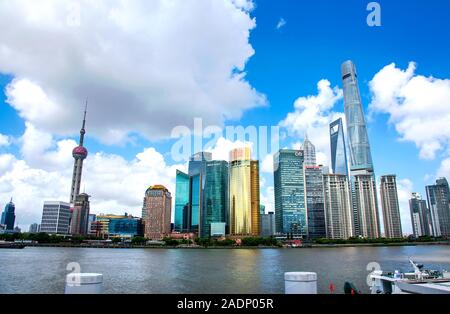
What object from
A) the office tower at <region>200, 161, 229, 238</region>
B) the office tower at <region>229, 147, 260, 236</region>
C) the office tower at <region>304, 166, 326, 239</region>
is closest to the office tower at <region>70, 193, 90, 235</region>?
the office tower at <region>200, 161, 229, 238</region>

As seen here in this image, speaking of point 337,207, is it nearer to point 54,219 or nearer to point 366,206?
point 366,206

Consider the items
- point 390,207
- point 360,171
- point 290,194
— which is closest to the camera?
point 290,194

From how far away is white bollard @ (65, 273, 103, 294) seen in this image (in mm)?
2945

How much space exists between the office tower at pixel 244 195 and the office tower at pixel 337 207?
34670 millimetres

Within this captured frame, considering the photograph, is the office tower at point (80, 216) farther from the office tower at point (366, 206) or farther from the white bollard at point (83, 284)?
the white bollard at point (83, 284)

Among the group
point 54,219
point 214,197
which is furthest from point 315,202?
point 54,219

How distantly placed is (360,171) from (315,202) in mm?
35526

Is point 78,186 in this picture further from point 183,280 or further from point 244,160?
point 183,280

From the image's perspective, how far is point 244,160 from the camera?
160 meters

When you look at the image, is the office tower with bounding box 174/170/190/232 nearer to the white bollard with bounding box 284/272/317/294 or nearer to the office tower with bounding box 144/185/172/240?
the office tower with bounding box 144/185/172/240

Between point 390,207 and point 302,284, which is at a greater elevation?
point 390,207

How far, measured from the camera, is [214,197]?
168m
